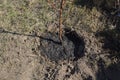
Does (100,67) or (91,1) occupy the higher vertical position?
(91,1)

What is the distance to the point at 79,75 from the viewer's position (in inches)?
141

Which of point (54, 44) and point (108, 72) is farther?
point (54, 44)

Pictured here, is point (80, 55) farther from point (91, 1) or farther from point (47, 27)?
point (91, 1)

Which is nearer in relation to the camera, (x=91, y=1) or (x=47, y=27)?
(x=47, y=27)

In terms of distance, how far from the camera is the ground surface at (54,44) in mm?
3574

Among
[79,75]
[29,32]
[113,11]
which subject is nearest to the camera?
[79,75]

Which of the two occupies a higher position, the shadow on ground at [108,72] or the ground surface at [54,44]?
the ground surface at [54,44]

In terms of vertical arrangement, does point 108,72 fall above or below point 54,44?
below

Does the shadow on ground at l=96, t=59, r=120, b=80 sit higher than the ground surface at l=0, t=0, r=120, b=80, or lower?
lower

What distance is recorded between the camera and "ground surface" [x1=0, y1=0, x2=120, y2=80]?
3.57 metres

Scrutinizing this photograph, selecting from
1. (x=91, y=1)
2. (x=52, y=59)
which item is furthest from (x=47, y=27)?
(x=91, y=1)

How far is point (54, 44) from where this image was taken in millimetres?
3740

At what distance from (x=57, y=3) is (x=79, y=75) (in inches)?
47.5

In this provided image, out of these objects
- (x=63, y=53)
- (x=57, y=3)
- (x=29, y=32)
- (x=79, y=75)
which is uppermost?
(x=57, y=3)
